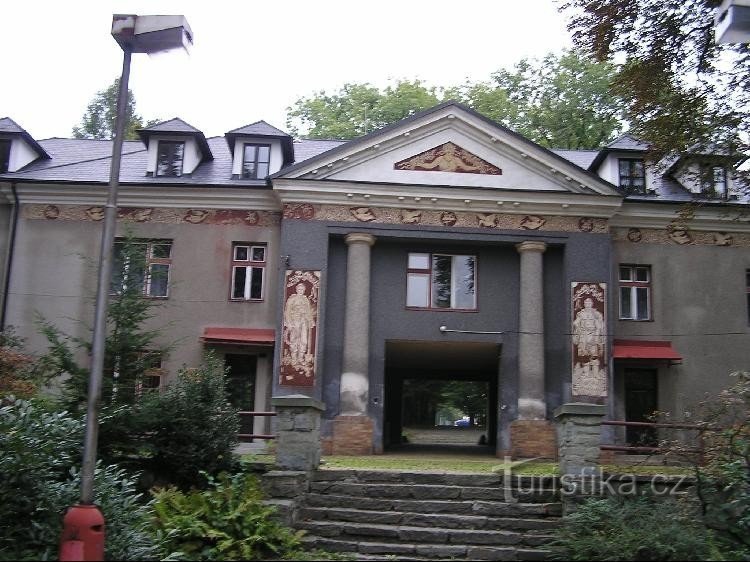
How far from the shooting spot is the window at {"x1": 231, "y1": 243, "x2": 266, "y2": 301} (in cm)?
2244

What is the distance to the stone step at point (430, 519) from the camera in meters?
11.5

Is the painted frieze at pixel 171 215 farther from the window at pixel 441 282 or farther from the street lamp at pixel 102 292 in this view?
the street lamp at pixel 102 292

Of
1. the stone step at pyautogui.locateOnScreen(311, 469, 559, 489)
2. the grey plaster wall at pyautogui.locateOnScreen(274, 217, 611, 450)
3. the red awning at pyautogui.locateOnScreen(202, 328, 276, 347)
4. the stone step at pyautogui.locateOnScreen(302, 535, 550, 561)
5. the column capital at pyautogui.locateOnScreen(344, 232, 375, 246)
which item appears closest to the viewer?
the stone step at pyautogui.locateOnScreen(302, 535, 550, 561)

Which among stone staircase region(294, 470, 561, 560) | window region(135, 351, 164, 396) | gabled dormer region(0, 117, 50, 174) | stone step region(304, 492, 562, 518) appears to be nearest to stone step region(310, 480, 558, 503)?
stone staircase region(294, 470, 561, 560)

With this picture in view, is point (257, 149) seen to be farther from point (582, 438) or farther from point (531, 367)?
point (582, 438)

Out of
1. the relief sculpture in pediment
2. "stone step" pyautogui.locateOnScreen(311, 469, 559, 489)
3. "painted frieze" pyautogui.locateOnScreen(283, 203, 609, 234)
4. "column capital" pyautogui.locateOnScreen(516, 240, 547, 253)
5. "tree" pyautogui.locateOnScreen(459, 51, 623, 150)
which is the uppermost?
"tree" pyautogui.locateOnScreen(459, 51, 623, 150)

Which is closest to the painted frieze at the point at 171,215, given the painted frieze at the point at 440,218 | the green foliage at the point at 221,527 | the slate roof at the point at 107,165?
the slate roof at the point at 107,165

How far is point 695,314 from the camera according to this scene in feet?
73.9

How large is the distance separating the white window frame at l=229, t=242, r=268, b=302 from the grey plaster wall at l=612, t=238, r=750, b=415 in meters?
9.57

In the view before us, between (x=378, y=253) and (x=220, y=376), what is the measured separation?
9.57 meters

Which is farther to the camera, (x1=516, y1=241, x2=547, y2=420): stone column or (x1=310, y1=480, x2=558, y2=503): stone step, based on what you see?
(x1=516, y1=241, x2=547, y2=420): stone column

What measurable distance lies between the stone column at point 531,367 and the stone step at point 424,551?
9.66 m

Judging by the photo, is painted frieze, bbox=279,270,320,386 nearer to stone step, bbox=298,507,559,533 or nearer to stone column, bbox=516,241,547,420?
stone column, bbox=516,241,547,420

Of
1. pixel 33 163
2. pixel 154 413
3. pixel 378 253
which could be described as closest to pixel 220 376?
pixel 154 413
